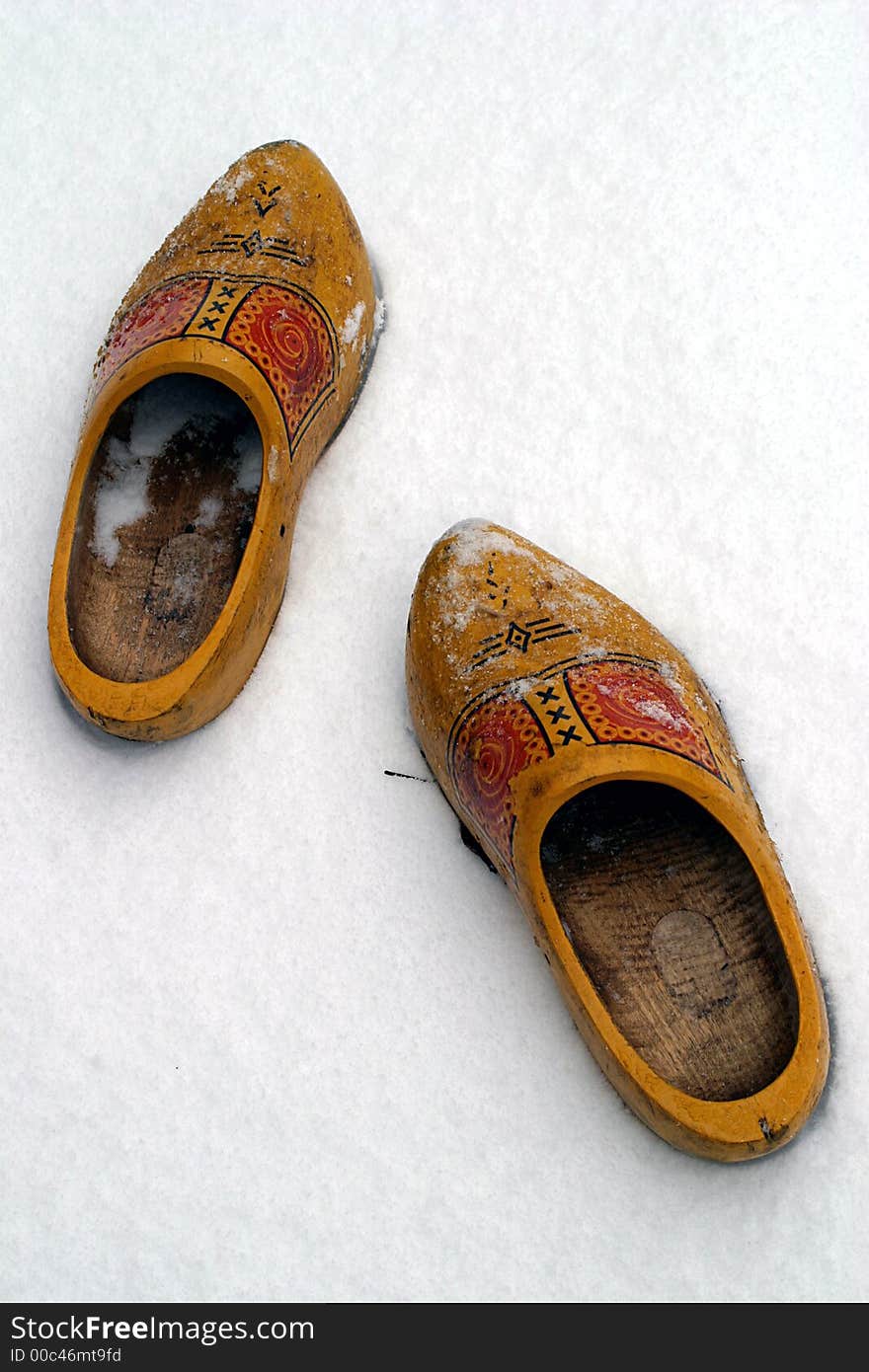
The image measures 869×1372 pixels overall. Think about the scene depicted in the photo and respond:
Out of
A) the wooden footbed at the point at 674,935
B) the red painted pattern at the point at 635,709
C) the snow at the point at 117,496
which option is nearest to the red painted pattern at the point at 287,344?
the snow at the point at 117,496

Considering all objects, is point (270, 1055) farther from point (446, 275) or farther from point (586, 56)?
point (586, 56)

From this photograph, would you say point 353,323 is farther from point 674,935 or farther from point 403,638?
point 674,935

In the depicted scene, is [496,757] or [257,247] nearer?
[496,757]

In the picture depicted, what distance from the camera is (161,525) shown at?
1868 millimetres

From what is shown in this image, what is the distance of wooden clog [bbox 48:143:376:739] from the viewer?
1718 millimetres

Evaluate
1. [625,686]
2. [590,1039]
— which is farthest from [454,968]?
[625,686]

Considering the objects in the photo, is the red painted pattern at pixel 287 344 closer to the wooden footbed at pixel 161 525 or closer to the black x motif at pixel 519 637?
the wooden footbed at pixel 161 525

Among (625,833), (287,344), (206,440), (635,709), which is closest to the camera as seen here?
(635,709)

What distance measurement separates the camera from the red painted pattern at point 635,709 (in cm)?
152

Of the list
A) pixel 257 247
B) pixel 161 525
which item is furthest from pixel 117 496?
pixel 257 247

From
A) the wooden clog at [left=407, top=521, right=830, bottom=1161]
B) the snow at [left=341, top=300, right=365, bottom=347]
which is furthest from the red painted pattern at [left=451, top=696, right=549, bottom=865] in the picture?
the snow at [left=341, top=300, right=365, bottom=347]

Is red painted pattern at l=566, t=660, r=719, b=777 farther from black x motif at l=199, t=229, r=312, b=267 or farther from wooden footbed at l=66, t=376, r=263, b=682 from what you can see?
black x motif at l=199, t=229, r=312, b=267

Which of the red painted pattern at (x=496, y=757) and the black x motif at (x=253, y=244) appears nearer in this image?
the red painted pattern at (x=496, y=757)

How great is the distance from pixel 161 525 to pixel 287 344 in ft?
1.06
